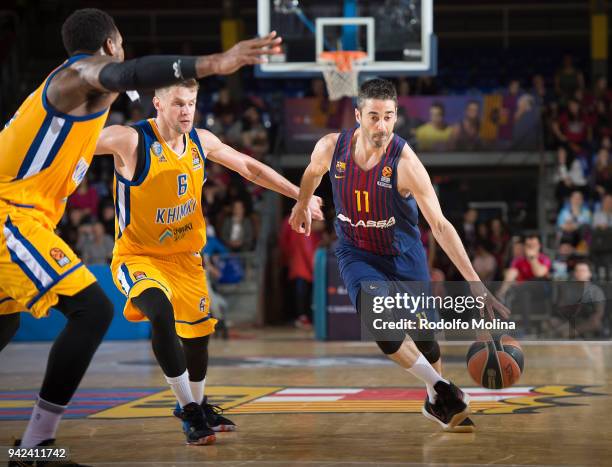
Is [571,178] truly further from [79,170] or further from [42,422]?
[42,422]

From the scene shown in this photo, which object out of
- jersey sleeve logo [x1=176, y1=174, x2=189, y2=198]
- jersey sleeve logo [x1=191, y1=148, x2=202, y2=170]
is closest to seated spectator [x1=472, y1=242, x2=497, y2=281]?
jersey sleeve logo [x1=191, y1=148, x2=202, y2=170]

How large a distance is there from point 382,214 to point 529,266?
A: 817 centimetres

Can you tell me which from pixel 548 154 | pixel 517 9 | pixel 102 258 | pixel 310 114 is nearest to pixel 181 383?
pixel 102 258

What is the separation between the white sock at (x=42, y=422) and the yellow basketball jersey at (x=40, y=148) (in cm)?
91

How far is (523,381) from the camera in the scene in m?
8.58

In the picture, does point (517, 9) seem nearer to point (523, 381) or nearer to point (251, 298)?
→ point (251, 298)

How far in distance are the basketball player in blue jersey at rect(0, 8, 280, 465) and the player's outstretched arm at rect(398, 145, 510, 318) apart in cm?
213

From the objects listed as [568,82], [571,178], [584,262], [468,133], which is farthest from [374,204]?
[568,82]

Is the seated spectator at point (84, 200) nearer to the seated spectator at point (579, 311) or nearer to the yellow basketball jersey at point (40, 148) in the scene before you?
the seated spectator at point (579, 311)

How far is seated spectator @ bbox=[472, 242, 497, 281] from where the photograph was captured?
14.8 metres

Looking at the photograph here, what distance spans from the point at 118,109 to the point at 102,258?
6.04 meters

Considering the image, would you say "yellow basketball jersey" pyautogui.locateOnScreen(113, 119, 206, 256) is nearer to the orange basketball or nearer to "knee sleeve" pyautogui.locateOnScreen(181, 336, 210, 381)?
"knee sleeve" pyautogui.locateOnScreen(181, 336, 210, 381)

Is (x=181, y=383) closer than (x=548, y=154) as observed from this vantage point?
Yes

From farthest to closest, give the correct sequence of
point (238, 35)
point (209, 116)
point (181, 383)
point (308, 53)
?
point (238, 35), point (209, 116), point (308, 53), point (181, 383)
